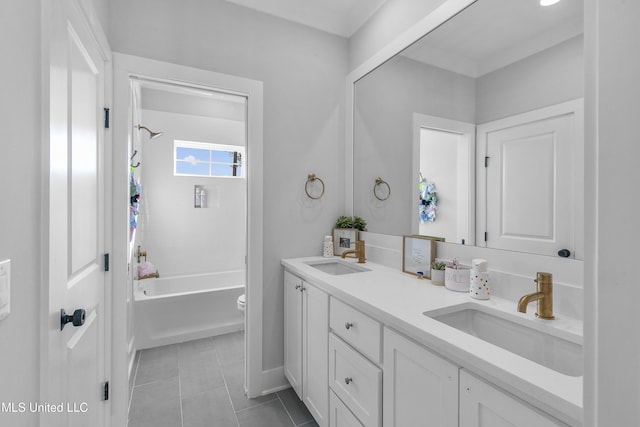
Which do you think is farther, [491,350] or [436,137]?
[436,137]

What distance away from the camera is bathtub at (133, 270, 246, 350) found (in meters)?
2.62

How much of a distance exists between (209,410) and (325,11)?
2.91 metres

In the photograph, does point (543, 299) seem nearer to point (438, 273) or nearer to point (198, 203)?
point (438, 273)

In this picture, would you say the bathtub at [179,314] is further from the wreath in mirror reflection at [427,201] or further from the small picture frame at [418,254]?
the wreath in mirror reflection at [427,201]

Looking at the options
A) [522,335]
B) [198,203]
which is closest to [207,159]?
[198,203]

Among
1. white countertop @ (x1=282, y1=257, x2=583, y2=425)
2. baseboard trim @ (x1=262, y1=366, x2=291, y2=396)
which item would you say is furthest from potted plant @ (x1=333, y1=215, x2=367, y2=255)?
baseboard trim @ (x1=262, y1=366, x2=291, y2=396)

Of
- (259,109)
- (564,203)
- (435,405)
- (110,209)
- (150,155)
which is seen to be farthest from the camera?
(150,155)

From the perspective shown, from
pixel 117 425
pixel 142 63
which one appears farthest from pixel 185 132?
pixel 117 425

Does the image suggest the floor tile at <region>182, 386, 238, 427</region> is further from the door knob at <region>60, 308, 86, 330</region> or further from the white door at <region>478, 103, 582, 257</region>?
the white door at <region>478, 103, 582, 257</region>

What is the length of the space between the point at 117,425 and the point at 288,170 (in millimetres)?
1822

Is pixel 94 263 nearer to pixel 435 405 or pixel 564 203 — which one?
pixel 435 405

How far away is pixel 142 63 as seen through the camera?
65.9 inches

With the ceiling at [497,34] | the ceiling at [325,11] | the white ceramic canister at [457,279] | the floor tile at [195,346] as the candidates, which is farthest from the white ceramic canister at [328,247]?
the ceiling at [325,11]

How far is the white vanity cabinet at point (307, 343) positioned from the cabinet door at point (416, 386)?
489 mm
